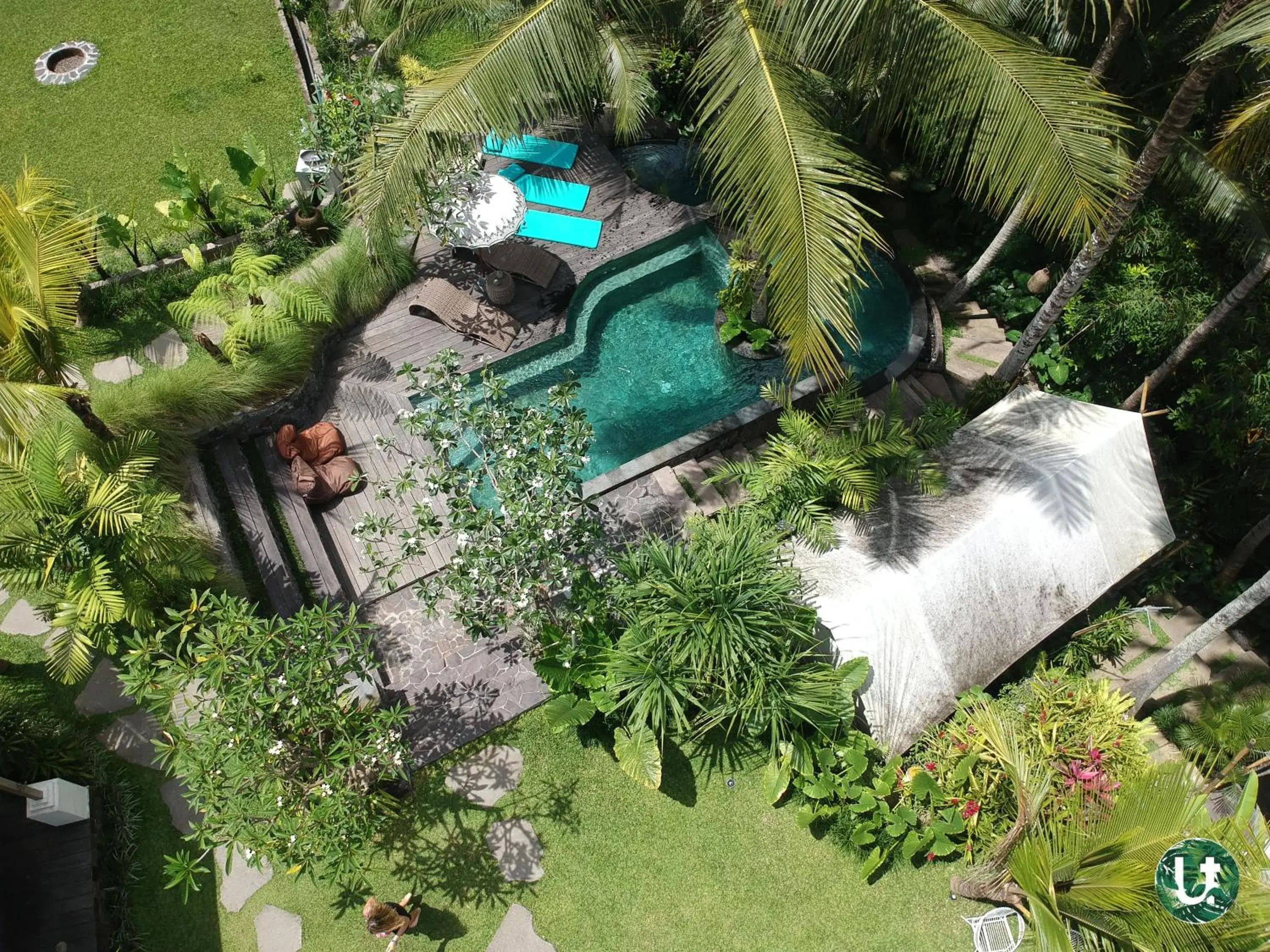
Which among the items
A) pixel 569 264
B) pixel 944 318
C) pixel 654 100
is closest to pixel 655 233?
pixel 569 264

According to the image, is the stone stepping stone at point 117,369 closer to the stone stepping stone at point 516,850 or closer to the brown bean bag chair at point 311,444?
the brown bean bag chair at point 311,444

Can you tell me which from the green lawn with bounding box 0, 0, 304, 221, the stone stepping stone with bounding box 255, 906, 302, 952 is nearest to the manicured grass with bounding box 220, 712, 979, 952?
the stone stepping stone with bounding box 255, 906, 302, 952

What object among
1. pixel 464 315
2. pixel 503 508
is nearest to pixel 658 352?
pixel 464 315

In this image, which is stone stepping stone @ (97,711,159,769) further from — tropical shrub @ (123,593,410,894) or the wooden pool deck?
the wooden pool deck

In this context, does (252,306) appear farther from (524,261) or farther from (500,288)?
(524,261)

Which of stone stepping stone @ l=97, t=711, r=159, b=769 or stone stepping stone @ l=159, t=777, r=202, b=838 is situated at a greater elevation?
stone stepping stone @ l=97, t=711, r=159, b=769

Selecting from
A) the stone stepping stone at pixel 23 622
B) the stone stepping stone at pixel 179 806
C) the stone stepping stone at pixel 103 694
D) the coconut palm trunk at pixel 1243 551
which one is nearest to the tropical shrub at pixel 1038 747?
the coconut palm trunk at pixel 1243 551
